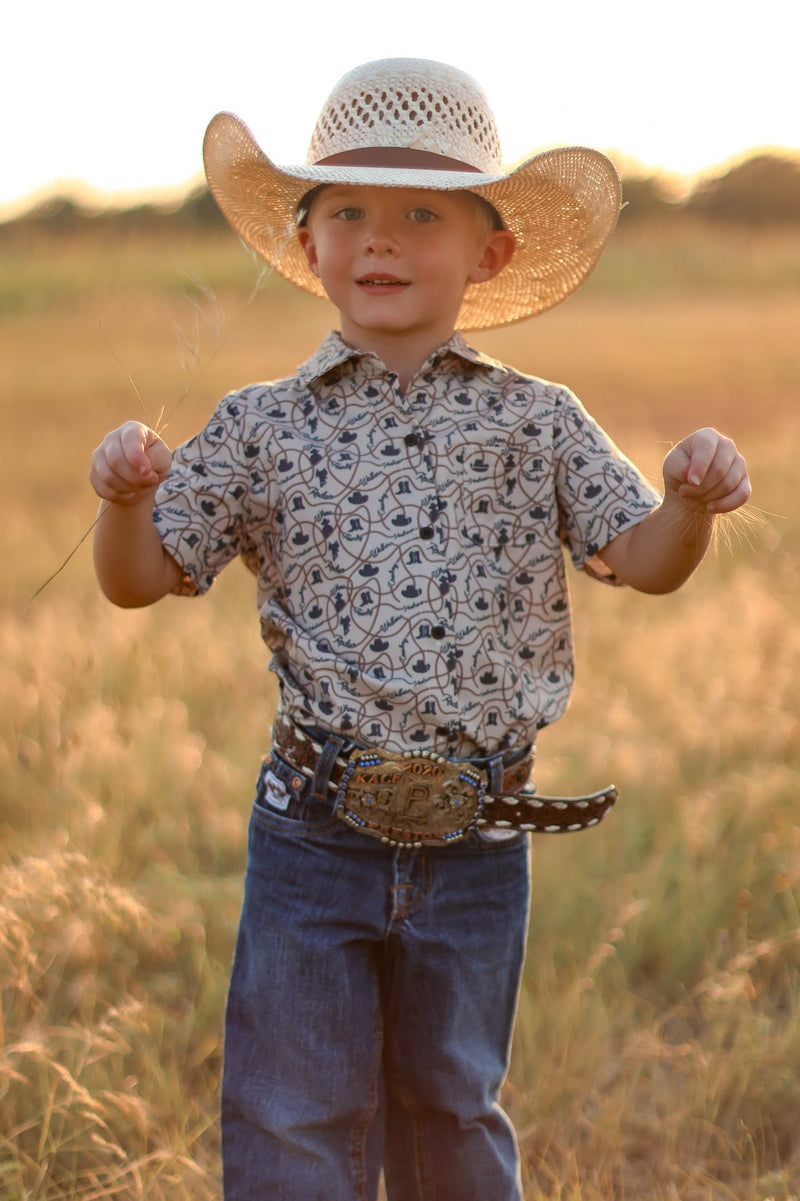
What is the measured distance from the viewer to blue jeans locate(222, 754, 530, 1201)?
6.29 feet

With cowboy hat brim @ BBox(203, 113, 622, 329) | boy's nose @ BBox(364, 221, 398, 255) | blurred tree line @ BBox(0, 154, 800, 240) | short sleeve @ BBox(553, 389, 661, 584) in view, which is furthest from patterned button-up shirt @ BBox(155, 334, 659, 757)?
blurred tree line @ BBox(0, 154, 800, 240)

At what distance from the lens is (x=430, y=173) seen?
1884 millimetres

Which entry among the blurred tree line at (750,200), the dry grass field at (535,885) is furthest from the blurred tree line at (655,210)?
the dry grass field at (535,885)

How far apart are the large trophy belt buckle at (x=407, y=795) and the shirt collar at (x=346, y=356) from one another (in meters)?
0.56

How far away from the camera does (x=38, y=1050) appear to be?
2195mm

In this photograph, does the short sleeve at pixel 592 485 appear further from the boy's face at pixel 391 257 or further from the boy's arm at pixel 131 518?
the boy's arm at pixel 131 518

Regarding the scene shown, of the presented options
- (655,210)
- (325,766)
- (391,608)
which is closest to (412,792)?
(325,766)

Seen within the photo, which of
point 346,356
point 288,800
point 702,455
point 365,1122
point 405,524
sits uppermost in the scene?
point 346,356

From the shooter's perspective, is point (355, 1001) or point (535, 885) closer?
point (355, 1001)

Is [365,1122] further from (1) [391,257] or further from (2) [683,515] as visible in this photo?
(1) [391,257]

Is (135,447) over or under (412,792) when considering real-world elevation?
over

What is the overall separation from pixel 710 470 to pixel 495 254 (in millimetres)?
603

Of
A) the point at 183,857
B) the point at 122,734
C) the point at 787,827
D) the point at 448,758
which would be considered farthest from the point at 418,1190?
the point at 122,734

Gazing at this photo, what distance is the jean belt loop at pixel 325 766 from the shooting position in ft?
6.21
